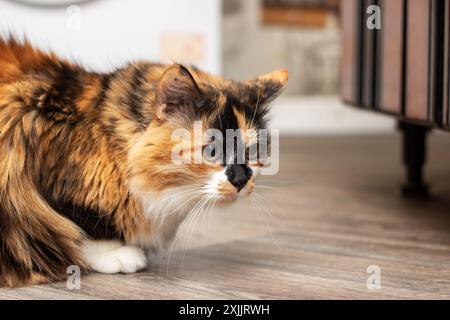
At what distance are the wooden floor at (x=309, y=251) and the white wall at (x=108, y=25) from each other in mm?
790

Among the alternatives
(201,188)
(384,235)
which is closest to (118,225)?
(201,188)

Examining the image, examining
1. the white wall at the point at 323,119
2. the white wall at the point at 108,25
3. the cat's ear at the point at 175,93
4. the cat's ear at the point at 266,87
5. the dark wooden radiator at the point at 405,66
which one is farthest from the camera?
the white wall at the point at 323,119

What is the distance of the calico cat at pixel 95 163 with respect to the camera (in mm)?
1010

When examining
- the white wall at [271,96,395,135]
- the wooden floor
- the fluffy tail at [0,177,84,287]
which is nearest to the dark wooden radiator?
the wooden floor

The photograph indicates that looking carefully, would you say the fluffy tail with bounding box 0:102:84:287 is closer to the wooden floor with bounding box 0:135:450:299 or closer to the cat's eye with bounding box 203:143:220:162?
the wooden floor with bounding box 0:135:450:299

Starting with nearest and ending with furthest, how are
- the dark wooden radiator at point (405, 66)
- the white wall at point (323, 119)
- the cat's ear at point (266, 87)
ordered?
1. the cat's ear at point (266, 87)
2. the dark wooden radiator at point (405, 66)
3. the white wall at point (323, 119)

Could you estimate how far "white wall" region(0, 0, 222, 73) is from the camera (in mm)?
2371

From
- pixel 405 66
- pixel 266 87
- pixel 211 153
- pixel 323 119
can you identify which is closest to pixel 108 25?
pixel 405 66

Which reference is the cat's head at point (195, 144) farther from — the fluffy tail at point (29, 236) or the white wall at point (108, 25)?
the white wall at point (108, 25)

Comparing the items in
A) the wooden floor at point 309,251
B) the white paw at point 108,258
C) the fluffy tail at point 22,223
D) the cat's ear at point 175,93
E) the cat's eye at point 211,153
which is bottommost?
the wooden floor at point 309,251

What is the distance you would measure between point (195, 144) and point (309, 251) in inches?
17.9

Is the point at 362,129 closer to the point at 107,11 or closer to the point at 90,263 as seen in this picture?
the point at 107,11

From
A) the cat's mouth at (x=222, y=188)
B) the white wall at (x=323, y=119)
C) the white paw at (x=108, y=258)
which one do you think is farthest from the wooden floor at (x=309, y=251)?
the white wall at (x=323, y=119)

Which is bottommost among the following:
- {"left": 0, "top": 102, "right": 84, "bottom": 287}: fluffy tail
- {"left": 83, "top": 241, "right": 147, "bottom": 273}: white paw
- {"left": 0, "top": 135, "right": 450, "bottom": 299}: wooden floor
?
{"left": 0, "top": 135, "right": 450, "bottom": 299}: wooden floor
